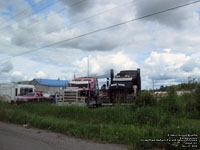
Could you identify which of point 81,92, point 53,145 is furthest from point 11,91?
point 53,145

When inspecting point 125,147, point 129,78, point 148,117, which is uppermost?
point 129,78

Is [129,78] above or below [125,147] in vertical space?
above

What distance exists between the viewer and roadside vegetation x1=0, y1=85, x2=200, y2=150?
8.23 m

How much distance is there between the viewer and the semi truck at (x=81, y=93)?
57.9 feet

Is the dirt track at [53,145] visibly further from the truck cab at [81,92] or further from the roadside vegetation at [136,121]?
the truck cab at [81,92]

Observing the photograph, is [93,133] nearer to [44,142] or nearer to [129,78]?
[44,142]

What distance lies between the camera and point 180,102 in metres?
12.0

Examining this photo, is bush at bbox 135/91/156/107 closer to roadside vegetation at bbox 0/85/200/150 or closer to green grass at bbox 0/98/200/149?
roadside vegetation at bbox 0/85/200/150

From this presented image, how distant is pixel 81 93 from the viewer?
71.2ft

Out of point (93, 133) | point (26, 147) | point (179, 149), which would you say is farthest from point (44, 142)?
point (179, 149)

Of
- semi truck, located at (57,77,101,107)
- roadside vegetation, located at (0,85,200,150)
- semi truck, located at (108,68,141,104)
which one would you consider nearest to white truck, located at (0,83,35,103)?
semi truck, located at (57,77,101,107)

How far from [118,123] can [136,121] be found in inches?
38.9

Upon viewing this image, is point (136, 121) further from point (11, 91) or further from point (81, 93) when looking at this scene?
point (11, 91)

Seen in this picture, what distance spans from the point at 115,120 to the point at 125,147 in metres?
3.81
